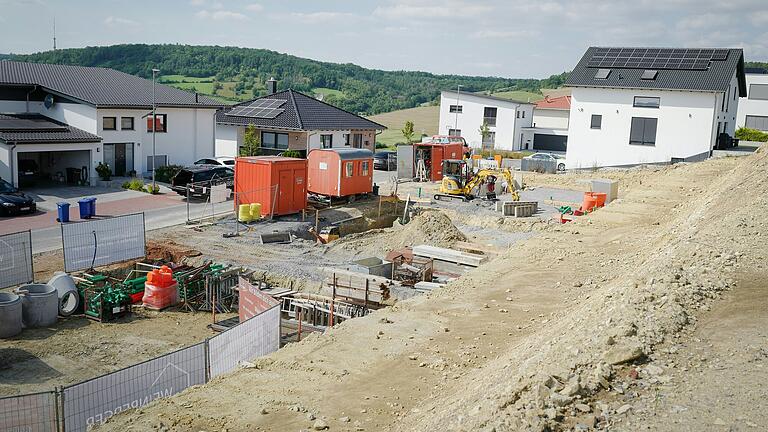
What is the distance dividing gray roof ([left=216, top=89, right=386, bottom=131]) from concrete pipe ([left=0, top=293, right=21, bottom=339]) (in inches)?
1085

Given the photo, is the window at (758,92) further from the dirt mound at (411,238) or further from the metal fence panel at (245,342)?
the metal fence panel at (245,342)

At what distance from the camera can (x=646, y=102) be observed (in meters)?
46.4

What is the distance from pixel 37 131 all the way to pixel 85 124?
3.30 m

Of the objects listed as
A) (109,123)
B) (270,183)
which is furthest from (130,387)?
(109,123)

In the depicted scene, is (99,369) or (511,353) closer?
(511,353)

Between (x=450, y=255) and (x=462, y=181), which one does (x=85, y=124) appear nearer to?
(x=462, y=181)

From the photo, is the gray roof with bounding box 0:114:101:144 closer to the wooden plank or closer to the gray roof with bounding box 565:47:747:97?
the wooden plank

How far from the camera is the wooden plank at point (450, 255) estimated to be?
22.8m

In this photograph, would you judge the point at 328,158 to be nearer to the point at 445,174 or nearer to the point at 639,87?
the point at 445,174

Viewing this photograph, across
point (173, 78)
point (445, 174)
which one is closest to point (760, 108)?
point (445, 174)

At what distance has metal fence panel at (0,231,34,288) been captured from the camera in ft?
63.4

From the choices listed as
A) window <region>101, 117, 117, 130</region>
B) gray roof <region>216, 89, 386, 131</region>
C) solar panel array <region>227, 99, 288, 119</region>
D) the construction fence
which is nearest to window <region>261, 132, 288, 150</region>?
gray roof <region>216, 89, 386, 131</region>

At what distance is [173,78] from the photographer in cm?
11950

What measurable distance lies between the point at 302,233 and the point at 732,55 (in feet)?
115
